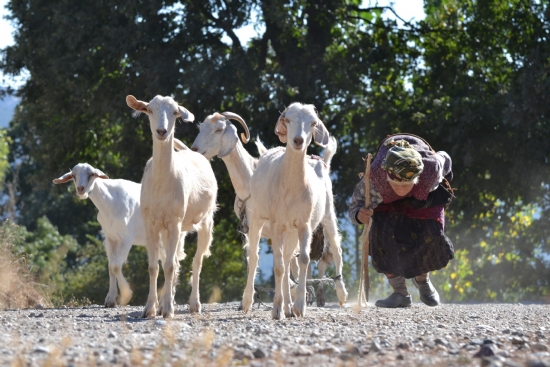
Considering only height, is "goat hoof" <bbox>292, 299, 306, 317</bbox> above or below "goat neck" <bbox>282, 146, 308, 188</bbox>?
below

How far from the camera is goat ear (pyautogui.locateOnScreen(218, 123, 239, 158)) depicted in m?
11.7

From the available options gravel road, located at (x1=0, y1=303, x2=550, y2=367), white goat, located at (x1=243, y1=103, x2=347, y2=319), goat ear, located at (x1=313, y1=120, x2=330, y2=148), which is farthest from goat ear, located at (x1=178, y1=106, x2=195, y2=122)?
gravel road, located at (x1=0, y1=303, x2=550, y2=367)

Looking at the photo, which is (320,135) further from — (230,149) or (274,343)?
(274,343)

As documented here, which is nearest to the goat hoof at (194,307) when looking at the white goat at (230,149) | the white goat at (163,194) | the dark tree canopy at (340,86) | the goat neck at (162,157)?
the white goat at (163,194)

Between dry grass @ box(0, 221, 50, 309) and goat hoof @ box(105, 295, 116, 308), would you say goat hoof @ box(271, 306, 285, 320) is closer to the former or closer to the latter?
goat hoof @ box(105, 295, 116, 308)

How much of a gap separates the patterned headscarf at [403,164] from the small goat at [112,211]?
5.11m

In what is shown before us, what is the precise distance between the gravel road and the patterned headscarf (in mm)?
1376

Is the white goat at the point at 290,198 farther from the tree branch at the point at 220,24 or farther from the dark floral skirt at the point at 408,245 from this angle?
the tree branch at the point at 220,24

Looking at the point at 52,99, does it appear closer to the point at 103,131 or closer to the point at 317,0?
the point at 103,131

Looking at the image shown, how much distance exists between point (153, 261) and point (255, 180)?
4.56ft

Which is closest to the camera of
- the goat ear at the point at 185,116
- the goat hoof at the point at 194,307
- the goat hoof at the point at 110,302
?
the goat ear at the point at 185,116

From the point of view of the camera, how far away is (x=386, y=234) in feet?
32.8

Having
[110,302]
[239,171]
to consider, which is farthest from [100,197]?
A: [239,171]

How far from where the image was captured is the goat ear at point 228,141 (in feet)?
38.4
